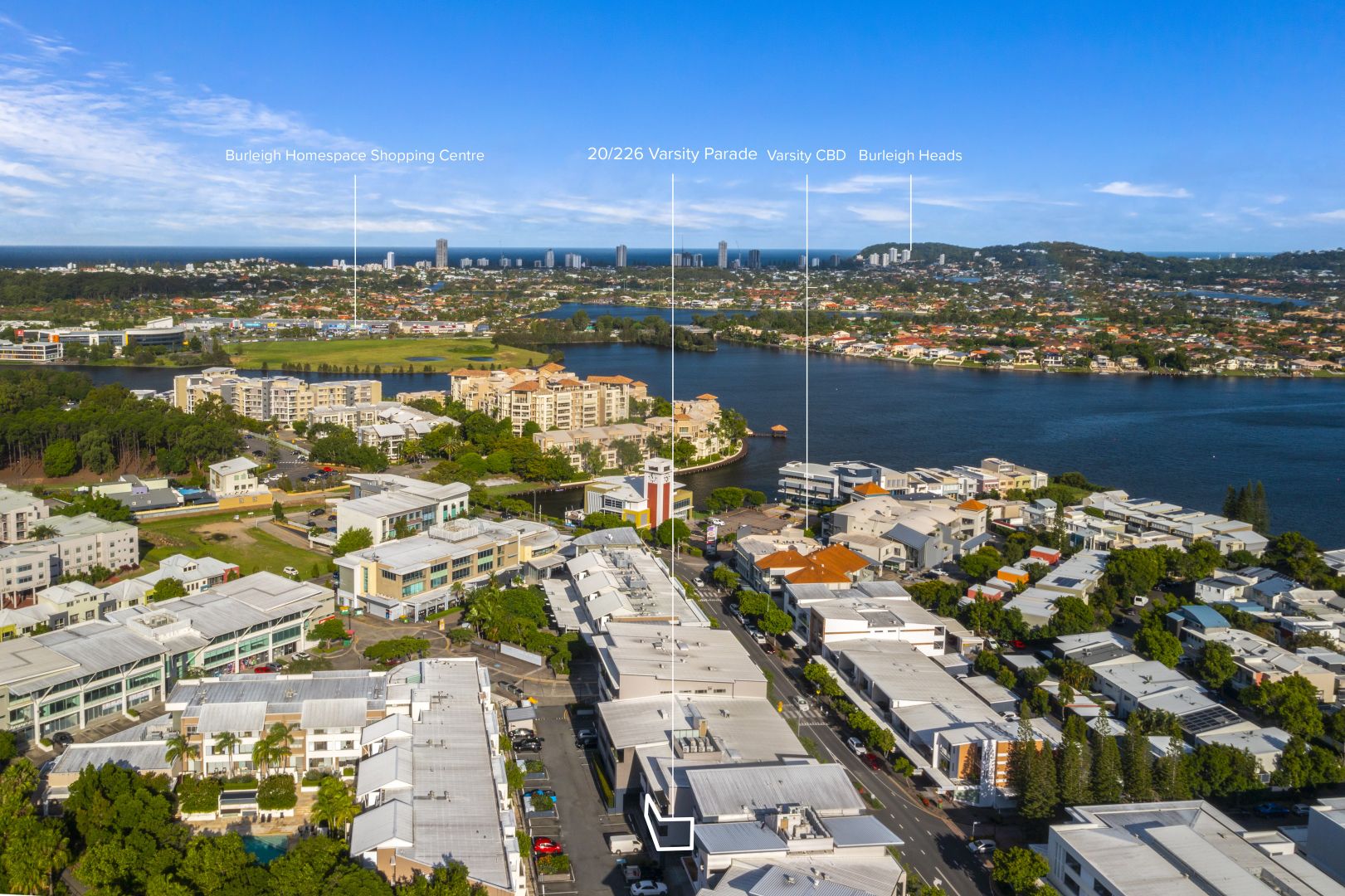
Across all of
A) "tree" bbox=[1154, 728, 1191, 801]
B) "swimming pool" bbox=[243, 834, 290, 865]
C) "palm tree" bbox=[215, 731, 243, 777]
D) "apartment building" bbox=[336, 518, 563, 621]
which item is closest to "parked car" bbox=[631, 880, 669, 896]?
"swimming pool" bbox=[243, 834, 290, 865]

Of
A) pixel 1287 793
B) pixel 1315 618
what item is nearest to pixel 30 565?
pixel 1287 793

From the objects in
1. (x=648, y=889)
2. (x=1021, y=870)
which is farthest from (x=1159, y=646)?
(x=648, y=889)

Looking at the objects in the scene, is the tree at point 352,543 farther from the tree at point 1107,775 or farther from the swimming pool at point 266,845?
the tree at point 1107,775

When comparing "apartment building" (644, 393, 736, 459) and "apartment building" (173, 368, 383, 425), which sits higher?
"apartment building" (173, 368, 383, 425)

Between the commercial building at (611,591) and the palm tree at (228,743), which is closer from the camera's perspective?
the palm tree at (228,743)

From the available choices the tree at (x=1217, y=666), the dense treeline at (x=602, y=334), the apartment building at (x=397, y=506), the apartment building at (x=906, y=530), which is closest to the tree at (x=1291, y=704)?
the tree at (x=1217, y=666)

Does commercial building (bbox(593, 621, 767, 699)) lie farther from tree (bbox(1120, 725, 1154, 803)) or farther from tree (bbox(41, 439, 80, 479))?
tree (bbox(41, 439, 80, 479))
